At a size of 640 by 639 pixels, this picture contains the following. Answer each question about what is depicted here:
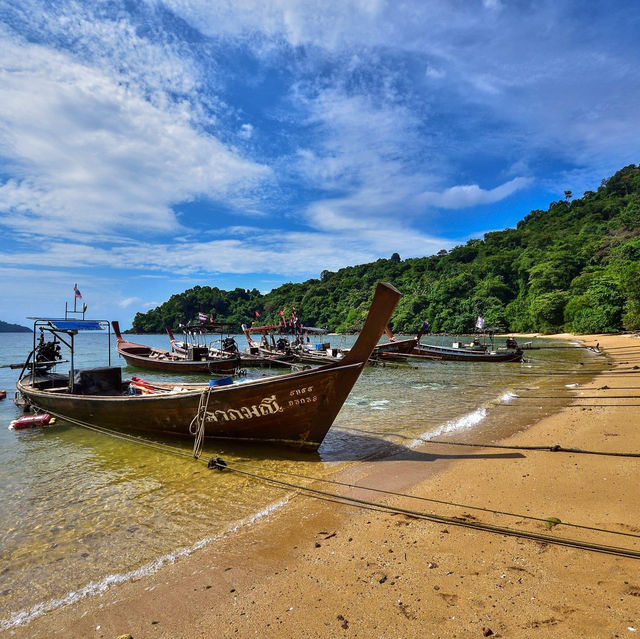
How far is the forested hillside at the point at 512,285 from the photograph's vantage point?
60.7m

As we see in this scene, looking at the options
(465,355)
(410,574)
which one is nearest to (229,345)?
(465,355)

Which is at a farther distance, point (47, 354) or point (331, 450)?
point (47, 354)

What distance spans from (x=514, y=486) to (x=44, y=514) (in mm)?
7323

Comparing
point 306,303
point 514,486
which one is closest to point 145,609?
point 514,486

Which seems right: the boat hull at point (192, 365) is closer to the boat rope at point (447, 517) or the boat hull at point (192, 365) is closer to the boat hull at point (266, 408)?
the boat hull at point (266, 408)

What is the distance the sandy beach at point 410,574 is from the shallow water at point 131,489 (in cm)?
55

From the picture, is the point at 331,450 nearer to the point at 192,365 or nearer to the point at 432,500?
the point at 432,500

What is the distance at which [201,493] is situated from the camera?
6430mm

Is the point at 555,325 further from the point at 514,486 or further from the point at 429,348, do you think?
the point at 514,486

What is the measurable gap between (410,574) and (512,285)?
334 feet

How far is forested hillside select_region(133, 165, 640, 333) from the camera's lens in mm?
60719

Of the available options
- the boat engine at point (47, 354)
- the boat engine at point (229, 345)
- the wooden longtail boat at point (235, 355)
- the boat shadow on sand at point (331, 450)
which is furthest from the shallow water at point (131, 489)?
the boat engine at point (229, 345)

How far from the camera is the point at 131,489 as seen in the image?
682 cm

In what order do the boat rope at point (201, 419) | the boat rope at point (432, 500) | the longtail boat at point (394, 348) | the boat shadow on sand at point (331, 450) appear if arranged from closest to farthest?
the boat rope at point (432, 500) < the boat shadow on sand at point (331, 450) < the boat rope at point (201, 419) < the longtail boat at point (394, 348)
